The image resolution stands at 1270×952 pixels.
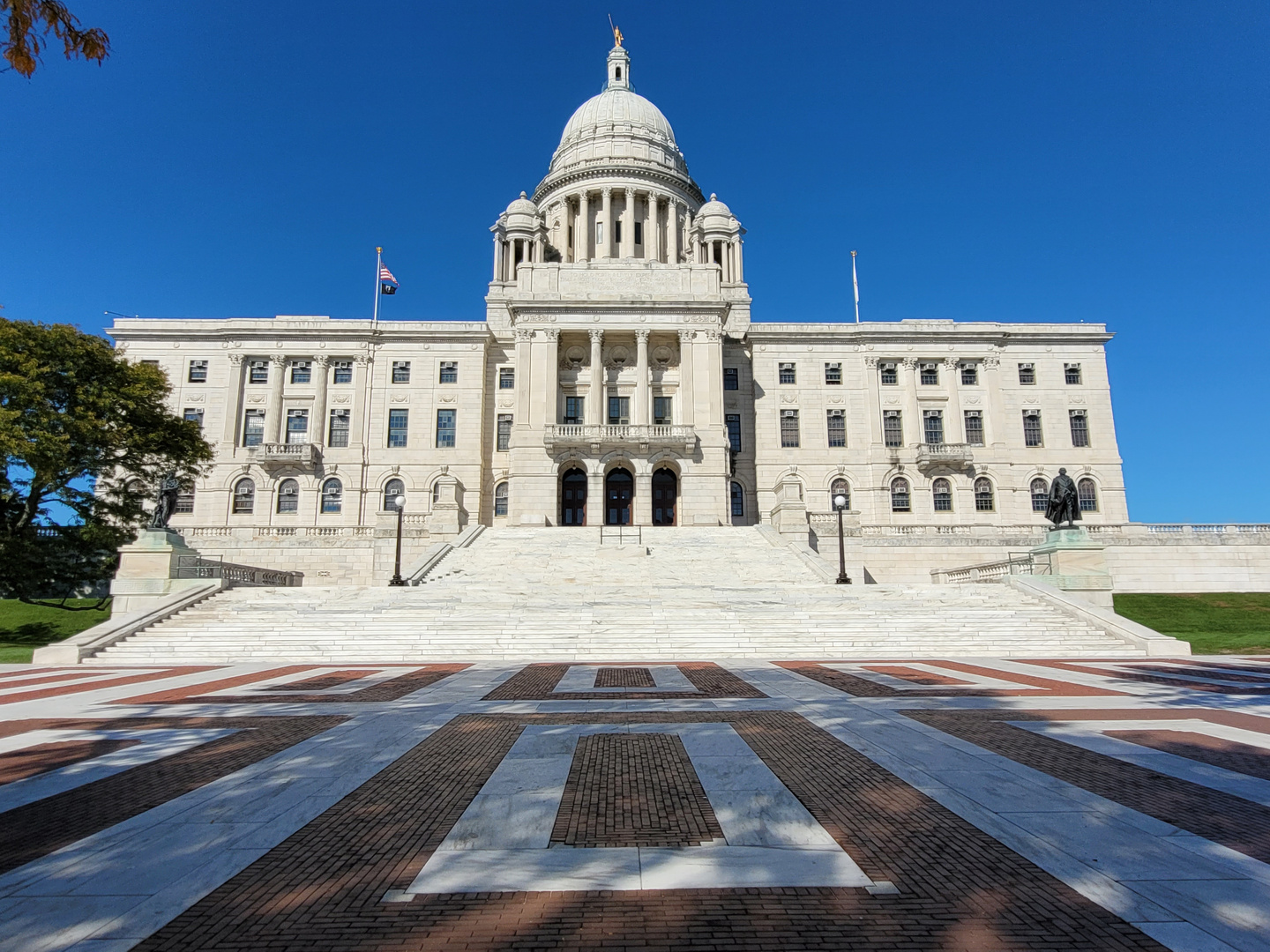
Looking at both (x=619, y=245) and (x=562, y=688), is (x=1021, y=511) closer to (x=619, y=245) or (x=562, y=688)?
(x=619, y=245)

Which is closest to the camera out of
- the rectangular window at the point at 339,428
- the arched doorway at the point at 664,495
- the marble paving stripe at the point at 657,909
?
the marble paving stripe at the point at 657,909

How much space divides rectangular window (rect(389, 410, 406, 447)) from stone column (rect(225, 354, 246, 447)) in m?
10.2

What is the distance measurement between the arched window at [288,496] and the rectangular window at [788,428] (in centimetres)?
3363

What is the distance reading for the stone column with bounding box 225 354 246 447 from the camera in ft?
149

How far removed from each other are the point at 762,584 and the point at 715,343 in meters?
21.7

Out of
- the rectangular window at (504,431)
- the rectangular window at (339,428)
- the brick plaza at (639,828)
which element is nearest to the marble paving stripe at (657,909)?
the brick plaza at (639,828)

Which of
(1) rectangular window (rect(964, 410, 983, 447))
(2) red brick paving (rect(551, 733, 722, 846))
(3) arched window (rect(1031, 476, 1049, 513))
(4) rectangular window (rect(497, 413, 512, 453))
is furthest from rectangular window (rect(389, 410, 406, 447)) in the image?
(2) red brick paving (rect(551, 733, 722, 846))

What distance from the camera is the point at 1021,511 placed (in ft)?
149

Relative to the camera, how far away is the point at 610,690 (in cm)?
→ 1019

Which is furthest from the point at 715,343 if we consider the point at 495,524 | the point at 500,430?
the point at 495,524

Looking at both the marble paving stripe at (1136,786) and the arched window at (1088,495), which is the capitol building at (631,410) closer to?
the arched window at (1088,495)

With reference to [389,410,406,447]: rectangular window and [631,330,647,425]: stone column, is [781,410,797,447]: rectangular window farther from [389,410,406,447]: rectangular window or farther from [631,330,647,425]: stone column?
[389,410,406,447]: rectangular window

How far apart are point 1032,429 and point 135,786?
53328 mm

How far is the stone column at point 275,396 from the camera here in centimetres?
4593
